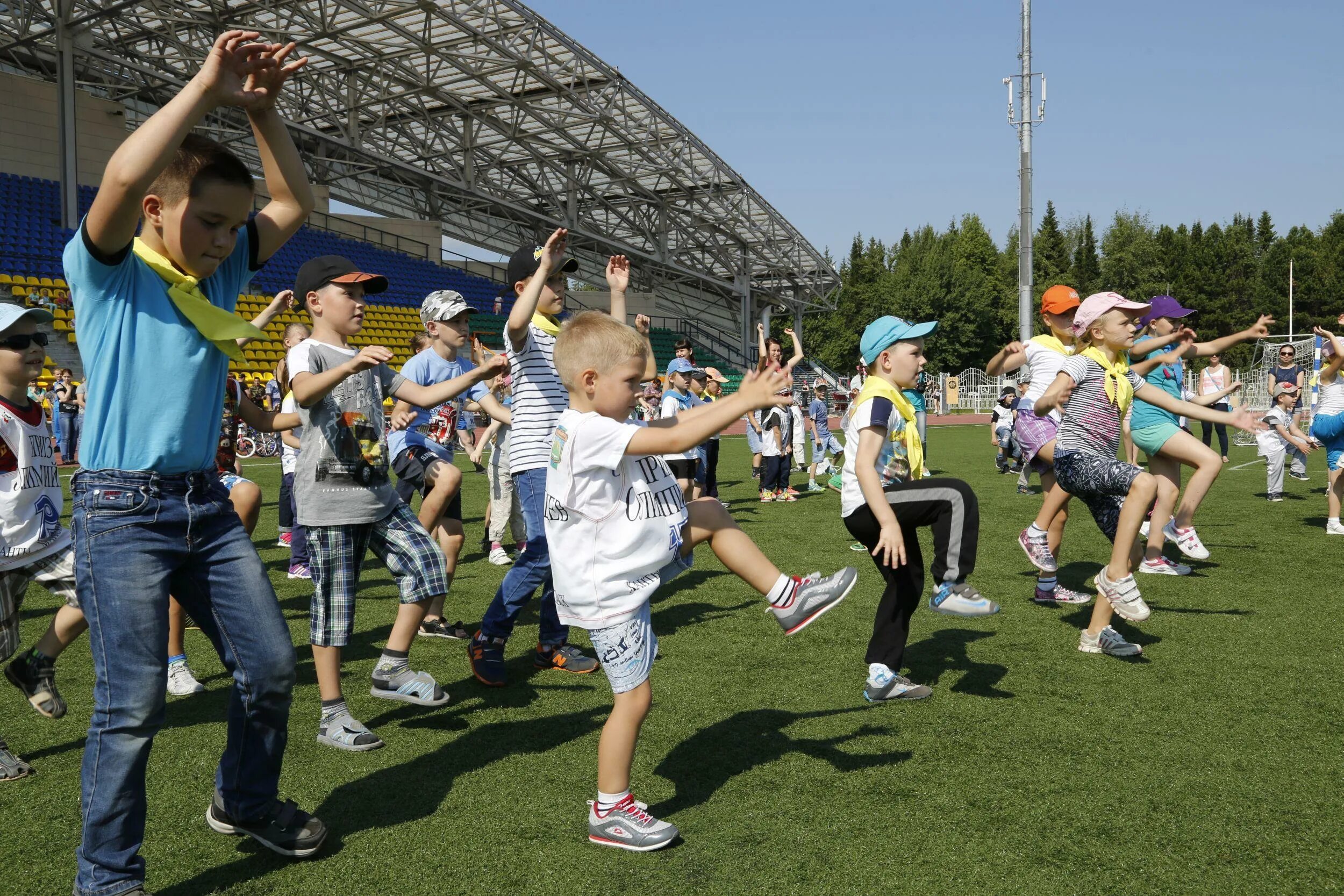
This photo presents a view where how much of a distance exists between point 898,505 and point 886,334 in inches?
31.1

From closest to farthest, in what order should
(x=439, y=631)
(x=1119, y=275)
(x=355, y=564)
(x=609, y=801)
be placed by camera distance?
(x=609, y=801) → (x=355, y=564) → (x=439, y=631) → (x=1119, y=275)

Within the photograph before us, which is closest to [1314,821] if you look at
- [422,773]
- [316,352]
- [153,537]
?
[422,773]

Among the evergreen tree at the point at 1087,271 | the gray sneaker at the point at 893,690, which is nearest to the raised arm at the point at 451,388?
the gray sneaker at the point at 893,690

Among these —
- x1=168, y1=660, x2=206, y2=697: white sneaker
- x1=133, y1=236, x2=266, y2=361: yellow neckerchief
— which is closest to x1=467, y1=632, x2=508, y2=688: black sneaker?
x1=168, y1=660, x2=206, y2=697: white sneaker

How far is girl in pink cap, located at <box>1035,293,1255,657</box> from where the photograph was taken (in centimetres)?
520

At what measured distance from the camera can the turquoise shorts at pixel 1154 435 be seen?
6.69 metres

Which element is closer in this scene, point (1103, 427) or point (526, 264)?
point (526, 264)

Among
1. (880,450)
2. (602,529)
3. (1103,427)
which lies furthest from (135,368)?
(1103,427)

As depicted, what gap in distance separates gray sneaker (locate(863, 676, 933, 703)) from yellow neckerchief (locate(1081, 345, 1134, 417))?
7.11 ft

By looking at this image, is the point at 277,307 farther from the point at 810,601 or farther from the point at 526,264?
the point at 810,601

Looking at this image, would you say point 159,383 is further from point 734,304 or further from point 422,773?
point 734,304

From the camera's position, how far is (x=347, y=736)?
396 centimetres

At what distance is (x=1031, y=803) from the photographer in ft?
11.0

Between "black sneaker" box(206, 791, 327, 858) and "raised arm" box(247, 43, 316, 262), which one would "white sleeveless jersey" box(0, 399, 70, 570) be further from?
"raised arm" box(247, 43, 316, 262)
